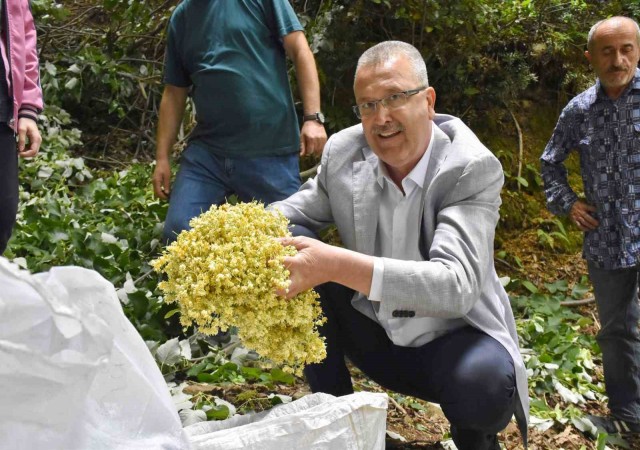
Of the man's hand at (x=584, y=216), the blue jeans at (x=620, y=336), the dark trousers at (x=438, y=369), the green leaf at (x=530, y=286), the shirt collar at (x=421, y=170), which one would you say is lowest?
the green leaf at (x=530, y=286)

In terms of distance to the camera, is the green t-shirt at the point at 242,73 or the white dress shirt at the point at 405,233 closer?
the white dress shirt at the point at 405,233

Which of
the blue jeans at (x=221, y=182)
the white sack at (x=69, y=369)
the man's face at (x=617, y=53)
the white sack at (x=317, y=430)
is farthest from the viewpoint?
the blue jeans at (x=221, y=182)

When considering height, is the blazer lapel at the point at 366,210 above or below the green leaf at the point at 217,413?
above

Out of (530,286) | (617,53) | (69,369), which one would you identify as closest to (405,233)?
(69,369)

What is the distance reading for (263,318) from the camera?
2.03 m

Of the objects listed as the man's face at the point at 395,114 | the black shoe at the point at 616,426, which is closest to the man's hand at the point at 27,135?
the man's face at the point at 395,114

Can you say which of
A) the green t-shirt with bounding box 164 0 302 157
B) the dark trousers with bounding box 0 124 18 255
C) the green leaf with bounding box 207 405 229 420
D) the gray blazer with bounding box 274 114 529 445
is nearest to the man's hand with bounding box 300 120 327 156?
the green t-shirt with bounding box 164 0 302 157

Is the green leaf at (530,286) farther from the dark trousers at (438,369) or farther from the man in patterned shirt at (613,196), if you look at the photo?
the dark trousers at (438,369)

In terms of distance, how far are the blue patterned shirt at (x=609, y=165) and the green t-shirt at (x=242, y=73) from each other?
4.22 feet

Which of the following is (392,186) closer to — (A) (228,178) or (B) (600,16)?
(A) (228,178)

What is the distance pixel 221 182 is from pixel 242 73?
502 millimetres

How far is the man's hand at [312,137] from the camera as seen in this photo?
3539mm

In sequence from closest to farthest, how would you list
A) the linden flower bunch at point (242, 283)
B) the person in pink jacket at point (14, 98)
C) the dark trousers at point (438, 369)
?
the linden flower bunch at point (242, 283) → the dark trousers at point (438, 369) → the person in pink jacket at point (14, 98)

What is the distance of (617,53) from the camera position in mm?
3455
